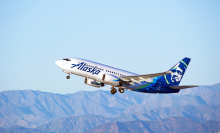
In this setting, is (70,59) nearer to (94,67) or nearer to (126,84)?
(94,67)

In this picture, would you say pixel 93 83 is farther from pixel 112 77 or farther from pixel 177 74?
pixel 177 74

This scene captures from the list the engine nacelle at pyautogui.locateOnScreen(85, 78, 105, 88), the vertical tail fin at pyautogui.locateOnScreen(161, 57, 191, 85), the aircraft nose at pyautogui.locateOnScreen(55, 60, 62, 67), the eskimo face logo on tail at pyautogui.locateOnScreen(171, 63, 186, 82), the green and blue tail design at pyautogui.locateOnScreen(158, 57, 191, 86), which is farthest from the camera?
the eskimo face logo on tail at pyautogui.locateOnScreen(171, 63, 186, 82)

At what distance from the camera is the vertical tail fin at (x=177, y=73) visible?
71688 millimetres

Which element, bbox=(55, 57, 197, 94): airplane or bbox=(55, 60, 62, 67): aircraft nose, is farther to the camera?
bbox=(55, 60, 62, 67): aircraft nose

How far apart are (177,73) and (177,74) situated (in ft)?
0.96

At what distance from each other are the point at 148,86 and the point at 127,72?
5.49m

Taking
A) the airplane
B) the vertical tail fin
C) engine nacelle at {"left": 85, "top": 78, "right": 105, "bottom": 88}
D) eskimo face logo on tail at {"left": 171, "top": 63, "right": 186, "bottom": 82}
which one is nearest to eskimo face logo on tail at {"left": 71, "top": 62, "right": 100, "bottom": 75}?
the airplane

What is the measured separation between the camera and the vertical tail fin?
235 feet

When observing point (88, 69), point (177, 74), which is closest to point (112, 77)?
point (88, 69)

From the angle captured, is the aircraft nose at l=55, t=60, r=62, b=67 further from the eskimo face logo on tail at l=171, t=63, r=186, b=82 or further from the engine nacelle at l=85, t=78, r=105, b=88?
the eskimo face logo on tail at l=171, t=63, r=186, b=82

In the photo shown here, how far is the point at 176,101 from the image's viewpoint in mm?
137500

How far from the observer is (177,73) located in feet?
242

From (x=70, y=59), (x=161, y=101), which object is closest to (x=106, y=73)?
(x=70, y=59)

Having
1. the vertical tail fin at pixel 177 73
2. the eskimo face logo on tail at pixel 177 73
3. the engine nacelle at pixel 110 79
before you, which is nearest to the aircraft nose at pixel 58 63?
the engine nacelle at pixel 110 79
